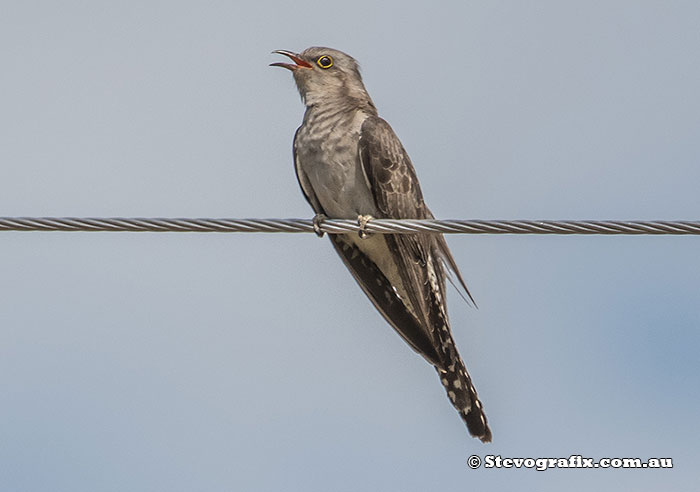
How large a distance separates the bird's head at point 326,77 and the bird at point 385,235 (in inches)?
5.0

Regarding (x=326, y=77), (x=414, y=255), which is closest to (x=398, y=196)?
Result: (x=414, y=255)

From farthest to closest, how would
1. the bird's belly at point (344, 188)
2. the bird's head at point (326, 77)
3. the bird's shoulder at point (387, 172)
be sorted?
1. the bird's head at point (326, 77)
2. the bird's belly at point (344, 188)
3. the bird's shoulder at point (387, 172)

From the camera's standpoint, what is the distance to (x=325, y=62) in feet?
25.2

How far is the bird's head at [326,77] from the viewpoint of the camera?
7.43m

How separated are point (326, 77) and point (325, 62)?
152 mm

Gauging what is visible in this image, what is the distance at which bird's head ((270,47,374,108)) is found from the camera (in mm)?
7430

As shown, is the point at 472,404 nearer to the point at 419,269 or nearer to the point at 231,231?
the point at 419,269

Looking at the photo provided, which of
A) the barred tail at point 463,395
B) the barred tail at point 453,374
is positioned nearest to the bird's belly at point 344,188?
the barred tail at point 453,374

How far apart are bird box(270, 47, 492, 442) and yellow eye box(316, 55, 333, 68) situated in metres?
0.48

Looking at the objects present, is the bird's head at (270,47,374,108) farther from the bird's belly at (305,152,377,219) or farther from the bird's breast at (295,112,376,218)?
the bird's belly at (305,152,377,219)

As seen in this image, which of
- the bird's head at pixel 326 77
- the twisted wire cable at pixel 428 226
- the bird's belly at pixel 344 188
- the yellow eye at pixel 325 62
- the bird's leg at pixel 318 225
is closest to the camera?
the twisted wire cable at pixel 428 226

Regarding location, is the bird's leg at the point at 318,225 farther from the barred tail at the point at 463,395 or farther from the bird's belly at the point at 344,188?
the barred tail at the point at 463,395

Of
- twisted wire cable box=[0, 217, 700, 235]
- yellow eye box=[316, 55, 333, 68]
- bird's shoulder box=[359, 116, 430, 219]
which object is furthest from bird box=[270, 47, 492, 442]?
twisted wire cable box=[0, 217, 700, 235]

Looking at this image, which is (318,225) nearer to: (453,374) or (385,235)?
(385,235)
